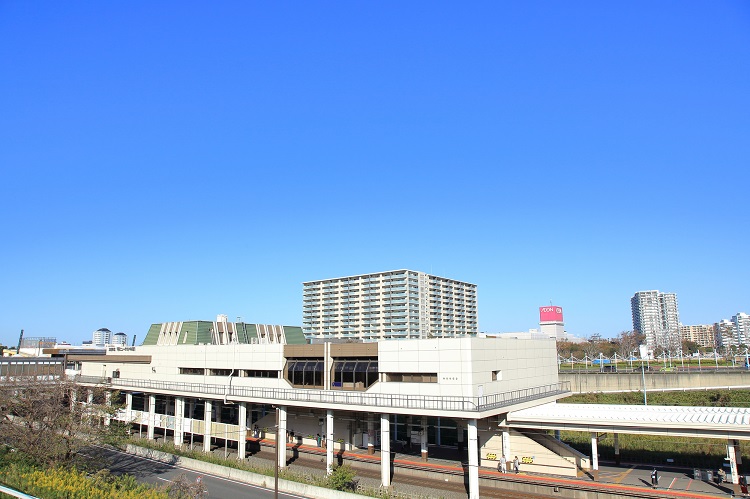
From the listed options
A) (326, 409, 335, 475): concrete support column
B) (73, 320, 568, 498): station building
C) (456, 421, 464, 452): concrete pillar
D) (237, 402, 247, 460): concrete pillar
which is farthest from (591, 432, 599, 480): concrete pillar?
(237, 402, 247, 460): concrete pillar

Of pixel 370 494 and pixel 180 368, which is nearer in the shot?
pixel 370 494

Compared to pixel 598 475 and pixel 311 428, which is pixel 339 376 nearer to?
pixel 311 428

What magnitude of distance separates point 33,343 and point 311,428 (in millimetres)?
81611

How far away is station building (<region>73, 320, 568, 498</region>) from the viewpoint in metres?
37.8

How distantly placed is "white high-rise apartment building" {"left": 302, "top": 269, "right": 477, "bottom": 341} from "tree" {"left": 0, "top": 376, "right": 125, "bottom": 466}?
126513 millimetres

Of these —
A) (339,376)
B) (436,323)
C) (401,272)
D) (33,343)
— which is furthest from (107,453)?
(436,323)

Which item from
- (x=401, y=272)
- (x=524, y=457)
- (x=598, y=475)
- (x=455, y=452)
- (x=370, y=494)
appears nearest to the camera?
(x=370, y=494)

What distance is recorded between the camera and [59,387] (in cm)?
3650

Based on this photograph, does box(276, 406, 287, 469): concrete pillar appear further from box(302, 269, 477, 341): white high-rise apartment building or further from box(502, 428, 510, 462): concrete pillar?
box(302, 269, 477, 341): white high-rise apartment building

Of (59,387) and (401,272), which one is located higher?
(401,272)

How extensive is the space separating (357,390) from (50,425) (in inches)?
858

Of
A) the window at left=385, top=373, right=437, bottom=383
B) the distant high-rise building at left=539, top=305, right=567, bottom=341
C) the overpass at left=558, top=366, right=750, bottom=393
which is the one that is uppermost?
the distant high-rise building at left=539, top=305, right=567, bottom=341

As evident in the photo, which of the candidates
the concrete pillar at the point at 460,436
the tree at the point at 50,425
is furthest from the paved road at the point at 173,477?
the concrete pillar at the point at 460,436

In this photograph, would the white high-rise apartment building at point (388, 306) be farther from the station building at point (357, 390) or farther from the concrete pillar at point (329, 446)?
the concrete pillar at point (329, 446)
